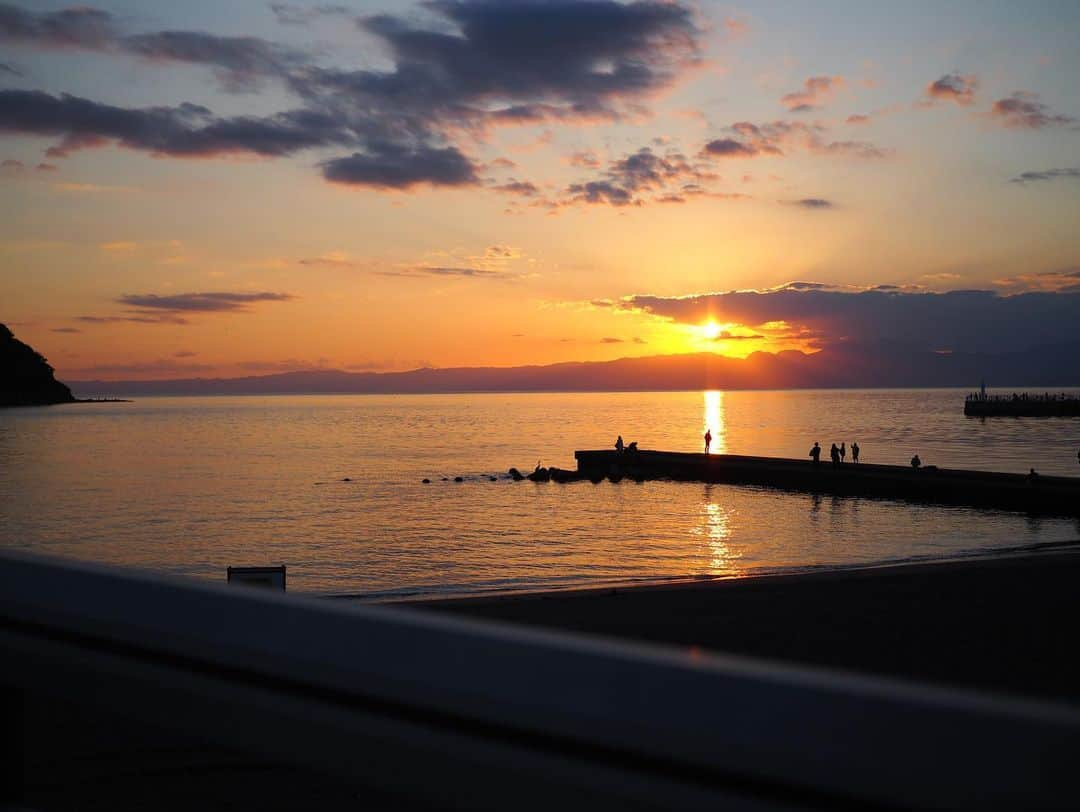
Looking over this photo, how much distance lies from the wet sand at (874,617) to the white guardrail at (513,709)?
30.0 feet

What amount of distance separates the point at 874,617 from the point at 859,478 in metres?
36.7

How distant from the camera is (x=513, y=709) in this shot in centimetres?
77

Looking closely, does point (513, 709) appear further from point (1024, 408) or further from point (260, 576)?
point (1024, 408)

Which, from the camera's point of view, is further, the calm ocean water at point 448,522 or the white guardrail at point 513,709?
the calm ocean water at point 448,522

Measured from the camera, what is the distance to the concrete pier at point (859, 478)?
125 ft

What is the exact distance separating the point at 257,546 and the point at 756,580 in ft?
76.4

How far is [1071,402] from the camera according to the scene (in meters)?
142

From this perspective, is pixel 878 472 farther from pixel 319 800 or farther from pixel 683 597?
pixel 319 800

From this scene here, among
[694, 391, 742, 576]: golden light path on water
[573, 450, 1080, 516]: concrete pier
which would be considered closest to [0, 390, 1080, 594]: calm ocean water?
[694, 391, 742, 576]: golden light path on water

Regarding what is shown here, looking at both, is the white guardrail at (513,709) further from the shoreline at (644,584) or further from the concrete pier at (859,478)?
the concrete pier at (859,478)

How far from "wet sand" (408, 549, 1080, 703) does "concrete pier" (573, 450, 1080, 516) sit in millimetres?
22650

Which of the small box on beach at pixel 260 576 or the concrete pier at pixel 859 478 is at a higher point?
the small box on beach at pixel 260 576

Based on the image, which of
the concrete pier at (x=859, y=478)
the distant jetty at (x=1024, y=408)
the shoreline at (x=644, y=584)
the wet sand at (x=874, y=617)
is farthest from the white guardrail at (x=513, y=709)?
the distant jetty at (x=1024, y=408)

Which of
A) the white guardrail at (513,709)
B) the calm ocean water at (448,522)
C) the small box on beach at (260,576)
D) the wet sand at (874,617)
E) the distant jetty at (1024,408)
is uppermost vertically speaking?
the distant jetty at (1024,408)
